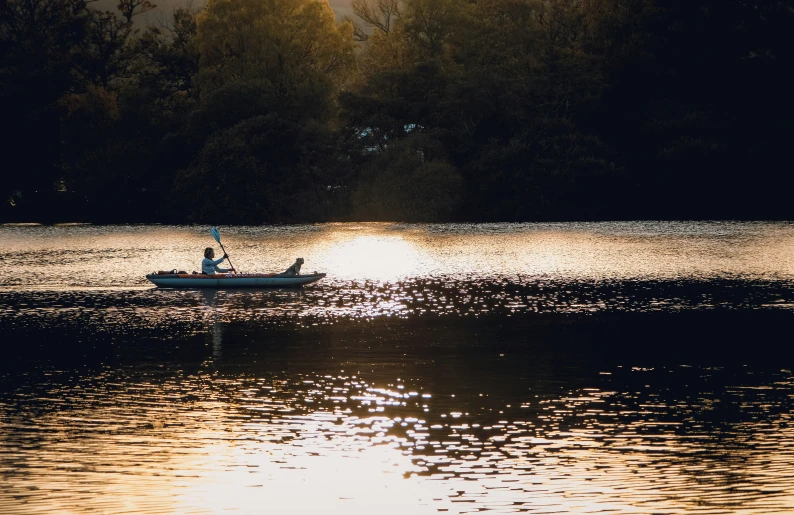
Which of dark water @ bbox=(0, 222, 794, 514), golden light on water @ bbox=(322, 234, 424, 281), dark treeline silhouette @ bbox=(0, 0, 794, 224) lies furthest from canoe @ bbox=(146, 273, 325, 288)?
dark treeline silhouette @ bbox=(0, 0, 794, 224)

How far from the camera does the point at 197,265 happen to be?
57.3 meters

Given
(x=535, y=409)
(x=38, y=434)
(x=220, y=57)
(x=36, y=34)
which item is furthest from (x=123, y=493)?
(x=36, y=34)

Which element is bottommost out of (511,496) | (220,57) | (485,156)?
(511,496)

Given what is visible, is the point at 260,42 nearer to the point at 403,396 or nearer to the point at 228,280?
the point at 228,280

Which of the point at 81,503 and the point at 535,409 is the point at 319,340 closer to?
the point at 535,409

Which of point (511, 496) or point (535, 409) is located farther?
point (535, 409)

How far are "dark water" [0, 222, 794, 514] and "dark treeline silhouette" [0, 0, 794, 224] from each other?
45586 mm

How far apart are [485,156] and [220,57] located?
23977 millimetres

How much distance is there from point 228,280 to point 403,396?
2243 cm

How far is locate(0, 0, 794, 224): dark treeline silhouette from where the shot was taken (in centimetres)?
9262

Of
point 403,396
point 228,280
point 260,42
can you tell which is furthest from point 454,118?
point 403,396

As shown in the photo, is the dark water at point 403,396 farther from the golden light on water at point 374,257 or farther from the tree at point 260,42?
the tree at point 260,42

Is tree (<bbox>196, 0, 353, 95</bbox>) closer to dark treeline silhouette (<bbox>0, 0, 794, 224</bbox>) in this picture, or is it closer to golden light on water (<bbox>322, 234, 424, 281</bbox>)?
dark treeline silhouette (<bbox>0, 0, 794, 224</bbox>)

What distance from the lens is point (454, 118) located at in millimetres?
94750
